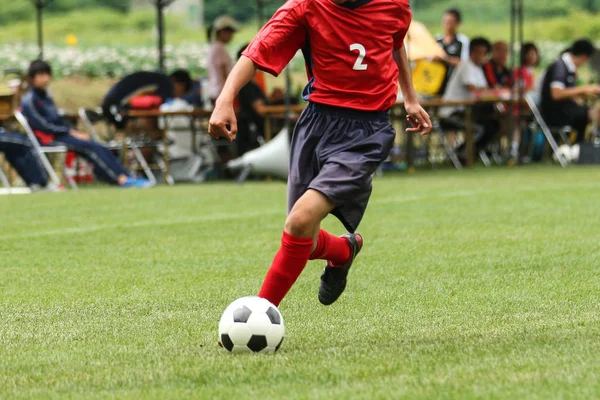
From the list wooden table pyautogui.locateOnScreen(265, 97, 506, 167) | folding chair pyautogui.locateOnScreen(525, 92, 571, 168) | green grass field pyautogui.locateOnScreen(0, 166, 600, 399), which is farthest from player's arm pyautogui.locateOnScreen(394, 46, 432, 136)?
folding chair pyautogui.locateOnScreen(525, 92, 571, 168)

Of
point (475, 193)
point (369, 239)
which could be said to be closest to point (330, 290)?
point (369, 239)

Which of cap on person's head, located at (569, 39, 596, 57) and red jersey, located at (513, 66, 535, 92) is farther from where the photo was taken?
red jersey, located at (513, 66, 535, 92)

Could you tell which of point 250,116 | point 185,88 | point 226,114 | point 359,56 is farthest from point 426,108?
point 226,114

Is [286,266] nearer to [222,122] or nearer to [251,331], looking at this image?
[251,331]

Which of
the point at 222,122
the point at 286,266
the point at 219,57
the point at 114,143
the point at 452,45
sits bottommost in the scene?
the point at 114,143

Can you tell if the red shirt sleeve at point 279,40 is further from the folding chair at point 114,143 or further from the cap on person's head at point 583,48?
the cap on person's head at point 583,48

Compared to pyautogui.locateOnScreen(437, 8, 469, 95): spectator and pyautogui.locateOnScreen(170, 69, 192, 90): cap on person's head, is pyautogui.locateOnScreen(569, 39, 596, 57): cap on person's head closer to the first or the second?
pyautogui.locateOnScreen(437, 8, 469, 95): spectator

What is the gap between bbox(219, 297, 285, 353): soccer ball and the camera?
4.84 m

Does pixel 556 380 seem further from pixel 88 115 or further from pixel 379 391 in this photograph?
pixel 88 115

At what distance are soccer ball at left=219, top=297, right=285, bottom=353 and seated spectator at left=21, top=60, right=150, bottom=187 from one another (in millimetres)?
10874

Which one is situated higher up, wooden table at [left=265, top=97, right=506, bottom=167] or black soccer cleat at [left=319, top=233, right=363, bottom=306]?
black soccer cleat at [left=319, top=233, right=363, bottom=306]

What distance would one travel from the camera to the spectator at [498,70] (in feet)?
62.5

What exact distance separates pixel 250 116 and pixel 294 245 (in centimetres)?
1187

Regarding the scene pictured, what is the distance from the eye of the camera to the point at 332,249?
5.83 m
